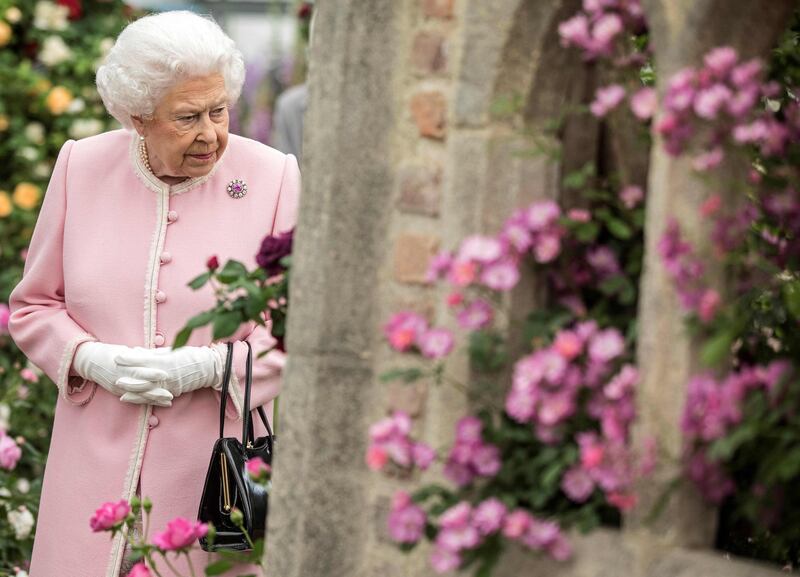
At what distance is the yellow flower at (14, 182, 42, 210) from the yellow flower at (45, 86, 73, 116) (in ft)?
1.20

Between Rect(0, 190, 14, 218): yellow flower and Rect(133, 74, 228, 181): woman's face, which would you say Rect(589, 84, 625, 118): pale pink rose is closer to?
Rect(133, 74, 228, 181): woman's face

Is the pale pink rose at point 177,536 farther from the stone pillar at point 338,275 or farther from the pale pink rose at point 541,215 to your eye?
the pale pink rose at point 541,215

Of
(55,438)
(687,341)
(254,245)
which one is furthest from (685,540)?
(55,438)

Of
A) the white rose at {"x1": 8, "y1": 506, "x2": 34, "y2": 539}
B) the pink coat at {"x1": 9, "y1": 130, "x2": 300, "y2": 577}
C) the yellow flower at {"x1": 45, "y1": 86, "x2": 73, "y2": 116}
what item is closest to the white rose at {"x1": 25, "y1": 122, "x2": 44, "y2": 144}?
the yellow flower at {"x1": 45, "y1": 86, "x2": 73, "y2": 116}

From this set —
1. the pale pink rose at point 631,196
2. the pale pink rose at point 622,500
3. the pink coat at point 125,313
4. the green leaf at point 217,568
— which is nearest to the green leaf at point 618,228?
the pale pink rose at point 631,196

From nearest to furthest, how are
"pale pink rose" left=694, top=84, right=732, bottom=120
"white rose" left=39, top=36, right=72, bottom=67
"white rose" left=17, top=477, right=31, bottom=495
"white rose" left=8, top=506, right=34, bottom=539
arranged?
1. "pale pink rose" left=694, top=84, right=732, bottom=120
2. "white rose" left=8, top=506, right=34, bottom=539
3. "white rose" left=17, top=477, right=31, bottom=495
4. "white rose" left=39, top=36, right=72, bottom=67

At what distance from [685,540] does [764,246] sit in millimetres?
567

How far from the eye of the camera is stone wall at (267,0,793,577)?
8.51 feet

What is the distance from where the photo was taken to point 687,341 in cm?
232

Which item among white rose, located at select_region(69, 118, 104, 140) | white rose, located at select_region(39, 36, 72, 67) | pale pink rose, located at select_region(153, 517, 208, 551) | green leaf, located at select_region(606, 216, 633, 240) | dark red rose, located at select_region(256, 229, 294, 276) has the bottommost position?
pale pink rose, located at select_region(153, 517, 208, 551)

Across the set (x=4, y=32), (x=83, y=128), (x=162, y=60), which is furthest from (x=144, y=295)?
(x=4, y=32)

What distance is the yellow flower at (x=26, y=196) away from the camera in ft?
21.4

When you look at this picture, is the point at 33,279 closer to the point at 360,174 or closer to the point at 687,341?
the point at 360,174

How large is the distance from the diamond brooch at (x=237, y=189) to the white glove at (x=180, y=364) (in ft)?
1.43
